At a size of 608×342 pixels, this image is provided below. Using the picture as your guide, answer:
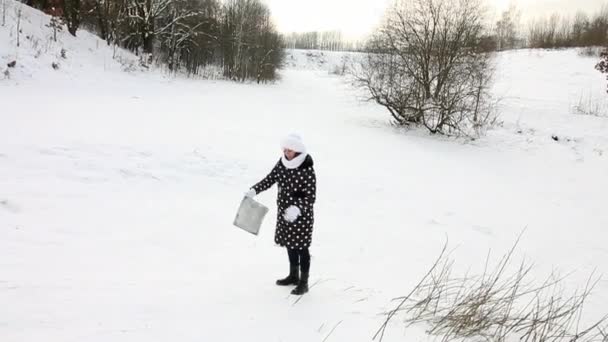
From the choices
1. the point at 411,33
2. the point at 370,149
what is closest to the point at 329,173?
the point at 370,149

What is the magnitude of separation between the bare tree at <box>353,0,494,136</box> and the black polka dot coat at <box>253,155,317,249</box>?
1211 centimetres

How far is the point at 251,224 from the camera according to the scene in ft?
12.6

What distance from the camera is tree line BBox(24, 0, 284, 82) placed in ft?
71.3

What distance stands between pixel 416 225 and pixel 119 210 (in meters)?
4.80

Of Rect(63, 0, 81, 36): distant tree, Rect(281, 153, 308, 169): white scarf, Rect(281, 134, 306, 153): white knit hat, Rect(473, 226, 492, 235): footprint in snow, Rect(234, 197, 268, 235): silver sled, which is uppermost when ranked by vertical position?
Rect(63, 0, 81, 36): distant tree

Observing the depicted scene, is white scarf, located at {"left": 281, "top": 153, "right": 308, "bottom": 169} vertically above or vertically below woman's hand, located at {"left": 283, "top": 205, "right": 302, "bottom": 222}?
above

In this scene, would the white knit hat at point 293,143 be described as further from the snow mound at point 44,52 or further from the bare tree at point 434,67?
the bare tree at point 434,67

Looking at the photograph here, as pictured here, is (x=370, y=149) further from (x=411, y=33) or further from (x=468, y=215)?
(x=411, y=33)

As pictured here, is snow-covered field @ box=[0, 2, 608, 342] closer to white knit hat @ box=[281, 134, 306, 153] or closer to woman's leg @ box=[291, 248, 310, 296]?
woman's leg @ box=[291, 248, 310, 296]

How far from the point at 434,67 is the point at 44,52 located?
43.1 feet

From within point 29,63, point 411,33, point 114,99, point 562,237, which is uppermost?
point 411,33

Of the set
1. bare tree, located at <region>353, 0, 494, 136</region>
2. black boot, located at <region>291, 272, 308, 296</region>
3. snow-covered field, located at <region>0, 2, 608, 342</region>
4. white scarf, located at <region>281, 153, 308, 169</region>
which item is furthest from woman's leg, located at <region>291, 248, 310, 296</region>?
bare tree, located at <region>353, 0, 494, 136</region>

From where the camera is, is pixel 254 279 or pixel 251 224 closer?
pixel 251 224

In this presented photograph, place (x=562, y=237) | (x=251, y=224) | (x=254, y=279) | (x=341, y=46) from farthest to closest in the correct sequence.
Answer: (x=341, y=46), (x=562, y=237), (x=254, y=279), (x=251, y=224)
